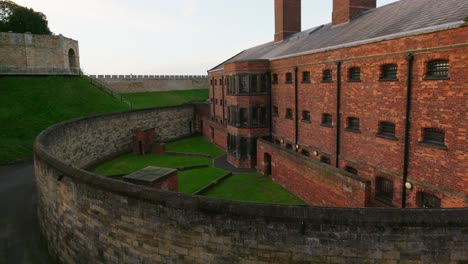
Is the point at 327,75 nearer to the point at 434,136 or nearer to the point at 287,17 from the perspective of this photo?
the point at 434,136

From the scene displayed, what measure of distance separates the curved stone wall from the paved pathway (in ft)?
5.11

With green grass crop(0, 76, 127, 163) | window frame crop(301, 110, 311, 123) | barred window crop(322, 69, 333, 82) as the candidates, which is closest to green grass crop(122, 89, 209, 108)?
green grass crop(0, 76, 127, 163)

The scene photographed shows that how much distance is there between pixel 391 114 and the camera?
1460 cm

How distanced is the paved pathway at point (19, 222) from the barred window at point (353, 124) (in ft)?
52.0

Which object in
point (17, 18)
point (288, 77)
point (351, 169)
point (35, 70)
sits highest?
point (17, 18)

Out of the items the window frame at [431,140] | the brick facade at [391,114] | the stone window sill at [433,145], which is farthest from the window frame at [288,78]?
the stone window sill at [433,145]

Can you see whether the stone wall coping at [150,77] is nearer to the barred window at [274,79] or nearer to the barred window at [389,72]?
the barred window at [274,79]

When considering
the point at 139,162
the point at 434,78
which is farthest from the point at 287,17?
the point at 434,78

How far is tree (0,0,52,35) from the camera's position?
169 ft

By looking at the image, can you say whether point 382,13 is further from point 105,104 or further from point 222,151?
point 105,104

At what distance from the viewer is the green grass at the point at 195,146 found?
31.9 metres

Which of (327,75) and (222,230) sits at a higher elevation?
(327,75)

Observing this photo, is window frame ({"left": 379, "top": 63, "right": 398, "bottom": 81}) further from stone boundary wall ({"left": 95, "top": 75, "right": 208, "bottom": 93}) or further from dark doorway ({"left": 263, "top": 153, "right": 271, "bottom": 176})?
stone boundary wall ({"left": 95, "top": 75, "right": 208, "bottom": 93})

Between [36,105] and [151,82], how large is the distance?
27.0m
